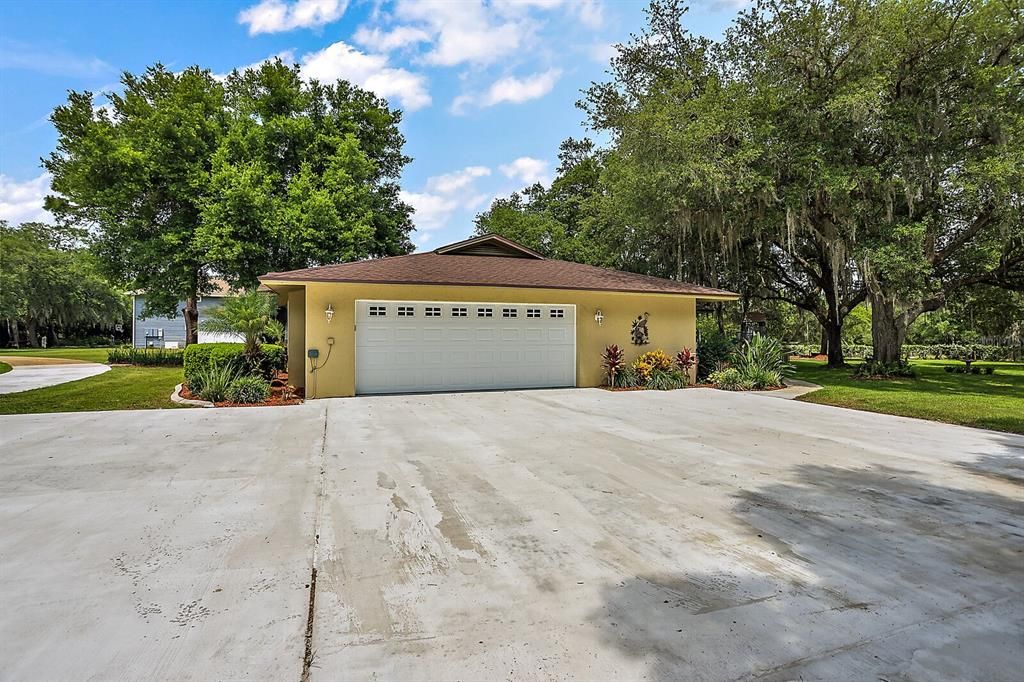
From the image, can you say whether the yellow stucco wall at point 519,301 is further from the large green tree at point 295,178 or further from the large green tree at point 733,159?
the large green tree at point 295,178

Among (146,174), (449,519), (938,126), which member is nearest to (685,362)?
(938,126)

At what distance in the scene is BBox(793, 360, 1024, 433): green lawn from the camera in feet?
25.8

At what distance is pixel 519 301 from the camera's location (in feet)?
38.0

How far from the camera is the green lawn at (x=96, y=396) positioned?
8586 mm

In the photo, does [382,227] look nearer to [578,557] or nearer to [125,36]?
[125,36]

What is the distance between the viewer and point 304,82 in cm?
1916

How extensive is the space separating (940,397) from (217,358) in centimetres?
1436

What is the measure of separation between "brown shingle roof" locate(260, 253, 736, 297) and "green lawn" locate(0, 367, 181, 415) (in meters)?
3.13

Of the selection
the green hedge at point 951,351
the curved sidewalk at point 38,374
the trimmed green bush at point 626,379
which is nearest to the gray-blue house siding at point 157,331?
the curved sidewalk at point 38,374

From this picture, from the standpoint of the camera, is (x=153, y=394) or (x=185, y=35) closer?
(x=153, y=394)

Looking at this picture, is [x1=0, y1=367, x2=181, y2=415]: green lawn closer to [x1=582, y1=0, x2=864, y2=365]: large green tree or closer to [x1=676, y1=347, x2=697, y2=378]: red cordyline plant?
[x1=676, y1=347, x2=697, y2=378]: red cordyline plant

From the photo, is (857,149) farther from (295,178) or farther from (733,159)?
(295,178)

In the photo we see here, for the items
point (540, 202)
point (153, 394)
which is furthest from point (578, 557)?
point (540, 202)

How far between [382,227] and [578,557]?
18.4 m
